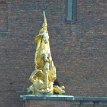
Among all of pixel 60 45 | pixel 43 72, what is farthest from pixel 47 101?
pixel 60 45

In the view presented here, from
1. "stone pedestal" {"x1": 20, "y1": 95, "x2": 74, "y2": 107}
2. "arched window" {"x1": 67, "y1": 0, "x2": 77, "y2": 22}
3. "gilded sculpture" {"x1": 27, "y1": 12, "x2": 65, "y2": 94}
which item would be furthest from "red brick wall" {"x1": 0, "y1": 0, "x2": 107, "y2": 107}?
"stone pedestal" {"x1": 20, "y1": 95, "x2": 74, "y2": 107}

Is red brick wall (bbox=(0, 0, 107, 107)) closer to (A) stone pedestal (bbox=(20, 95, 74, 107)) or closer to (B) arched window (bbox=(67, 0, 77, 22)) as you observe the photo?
(B) arched window (bbox=(67, 0, 77, 22))

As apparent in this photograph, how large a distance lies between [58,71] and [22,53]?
1.31 metres

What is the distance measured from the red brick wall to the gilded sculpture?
1830mm

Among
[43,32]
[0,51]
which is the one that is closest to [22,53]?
[0,51]

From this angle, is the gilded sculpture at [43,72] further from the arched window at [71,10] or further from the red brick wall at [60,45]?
the arched window at [71,10]

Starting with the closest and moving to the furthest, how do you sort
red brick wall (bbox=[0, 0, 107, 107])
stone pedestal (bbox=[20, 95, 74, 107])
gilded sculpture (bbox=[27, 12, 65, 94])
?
stone pedestal (bbox=[20, 95, 74, 107]) < gilded sculpture (bbox=[27, 12, 65, 94]) < red brick wall (bbox=[0, 0, 107, 107])

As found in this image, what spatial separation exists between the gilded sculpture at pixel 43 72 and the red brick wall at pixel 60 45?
1830 millimetres

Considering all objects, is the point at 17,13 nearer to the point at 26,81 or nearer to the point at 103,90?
the point at 26,81

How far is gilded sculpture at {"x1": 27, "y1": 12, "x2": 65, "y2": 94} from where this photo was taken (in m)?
17.7

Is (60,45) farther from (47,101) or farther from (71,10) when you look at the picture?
(47,101)

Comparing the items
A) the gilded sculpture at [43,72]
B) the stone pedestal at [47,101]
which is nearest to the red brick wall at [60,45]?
the gilded sculpture at [43,72]

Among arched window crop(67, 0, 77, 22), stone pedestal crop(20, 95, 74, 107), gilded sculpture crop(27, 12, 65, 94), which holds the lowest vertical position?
stone pedestal crop(20, 95, 74, 107)

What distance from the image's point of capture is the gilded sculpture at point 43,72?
17688mm
